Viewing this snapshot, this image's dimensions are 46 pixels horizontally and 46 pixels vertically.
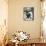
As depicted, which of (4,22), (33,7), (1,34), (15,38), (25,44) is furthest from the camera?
(33,7)

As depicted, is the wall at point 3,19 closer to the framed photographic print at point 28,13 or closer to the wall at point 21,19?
the wall at point 21,19

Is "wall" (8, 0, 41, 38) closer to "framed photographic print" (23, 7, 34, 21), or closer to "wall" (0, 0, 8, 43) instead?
"framed photographic print" (23, 7, 34, 21)

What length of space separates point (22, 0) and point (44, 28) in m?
1.07

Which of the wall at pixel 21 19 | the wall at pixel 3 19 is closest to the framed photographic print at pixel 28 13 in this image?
the wall at pixel 21 19

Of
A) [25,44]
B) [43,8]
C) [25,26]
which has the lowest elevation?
[25,44]

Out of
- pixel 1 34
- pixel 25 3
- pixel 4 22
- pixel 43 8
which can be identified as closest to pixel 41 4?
pixel 43 8

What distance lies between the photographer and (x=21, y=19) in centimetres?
446

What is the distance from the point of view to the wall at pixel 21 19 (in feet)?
14.4

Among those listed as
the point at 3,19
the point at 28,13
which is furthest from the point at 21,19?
the point at 3,19

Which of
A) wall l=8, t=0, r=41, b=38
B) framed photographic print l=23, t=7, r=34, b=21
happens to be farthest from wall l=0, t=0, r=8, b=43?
framed photographic print l=23, t=7, r=34, b=21

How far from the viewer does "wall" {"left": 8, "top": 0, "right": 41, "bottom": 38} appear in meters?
4.38

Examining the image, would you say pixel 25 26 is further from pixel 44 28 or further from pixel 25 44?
pixel 25 44

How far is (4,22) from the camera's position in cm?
414

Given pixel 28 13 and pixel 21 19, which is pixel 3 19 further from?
pixel 28 13
